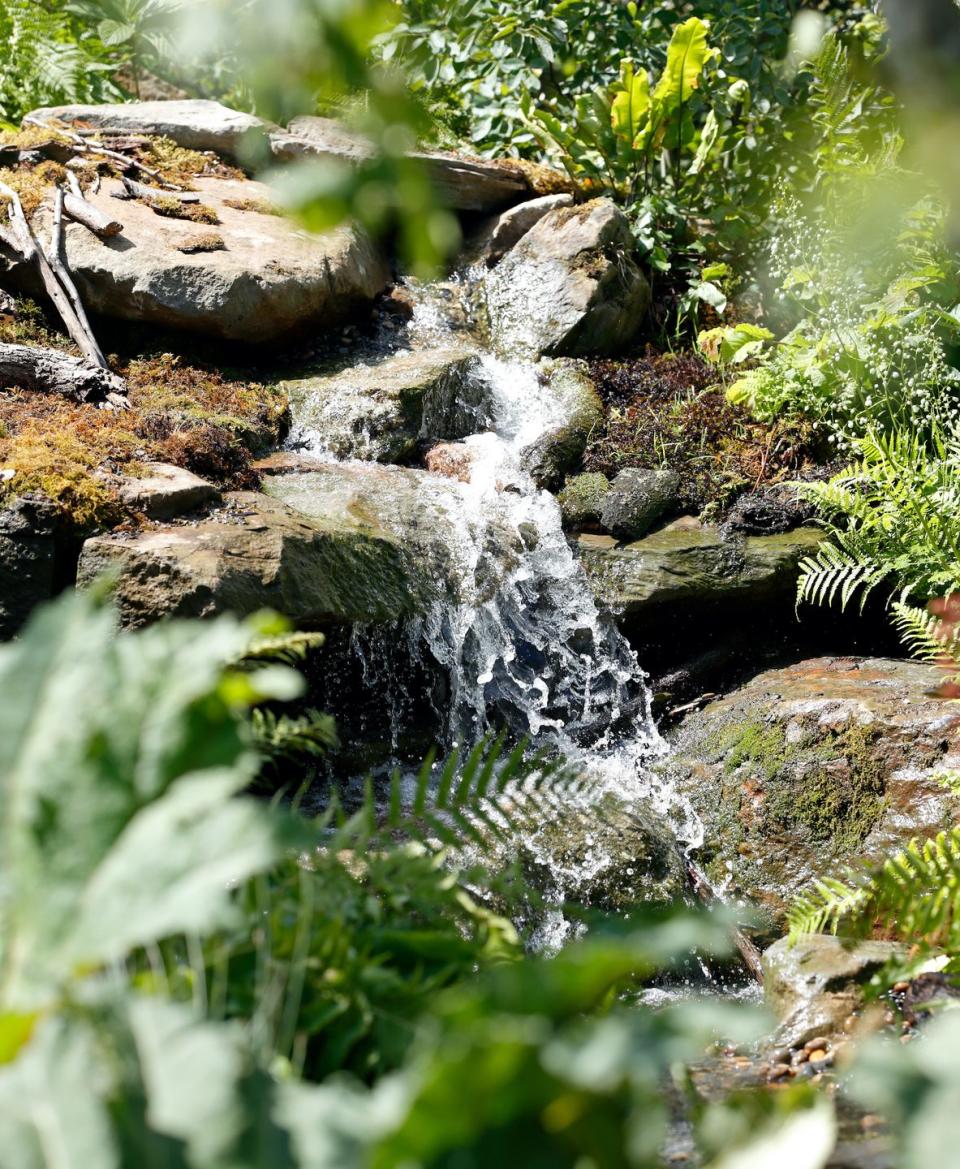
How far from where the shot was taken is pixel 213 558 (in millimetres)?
4238

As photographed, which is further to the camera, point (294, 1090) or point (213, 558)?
point (213, 558)

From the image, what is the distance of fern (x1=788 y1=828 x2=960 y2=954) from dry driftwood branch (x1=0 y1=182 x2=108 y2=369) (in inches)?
187

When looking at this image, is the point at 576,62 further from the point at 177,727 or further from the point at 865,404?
the point at 177,727

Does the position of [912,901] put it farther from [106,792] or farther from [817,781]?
[817,781]

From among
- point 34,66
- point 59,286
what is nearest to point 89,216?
point 59,286

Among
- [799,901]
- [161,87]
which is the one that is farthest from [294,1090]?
[161,87]

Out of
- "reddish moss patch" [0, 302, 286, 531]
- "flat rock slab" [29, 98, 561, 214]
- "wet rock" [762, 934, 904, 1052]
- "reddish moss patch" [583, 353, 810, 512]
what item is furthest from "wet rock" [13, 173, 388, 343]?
"wet rock" [762, 934, 904, 1052]

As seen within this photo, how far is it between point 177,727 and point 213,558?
340 cm

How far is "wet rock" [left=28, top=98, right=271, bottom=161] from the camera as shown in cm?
779

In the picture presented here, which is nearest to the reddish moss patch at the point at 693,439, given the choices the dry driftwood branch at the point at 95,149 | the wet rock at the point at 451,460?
the wet rock at the point at 451,460

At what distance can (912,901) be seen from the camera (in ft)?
7.65

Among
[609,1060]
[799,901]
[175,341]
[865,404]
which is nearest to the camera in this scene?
[609,1060]

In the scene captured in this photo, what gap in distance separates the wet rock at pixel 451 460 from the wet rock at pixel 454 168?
2541mm

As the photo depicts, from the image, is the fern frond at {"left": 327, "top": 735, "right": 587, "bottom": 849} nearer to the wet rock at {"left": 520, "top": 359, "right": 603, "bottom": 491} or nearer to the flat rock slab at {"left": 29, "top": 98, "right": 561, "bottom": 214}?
the wet rock at {"left": 520, "top": 359, "right": 603, "bottom": 491}
